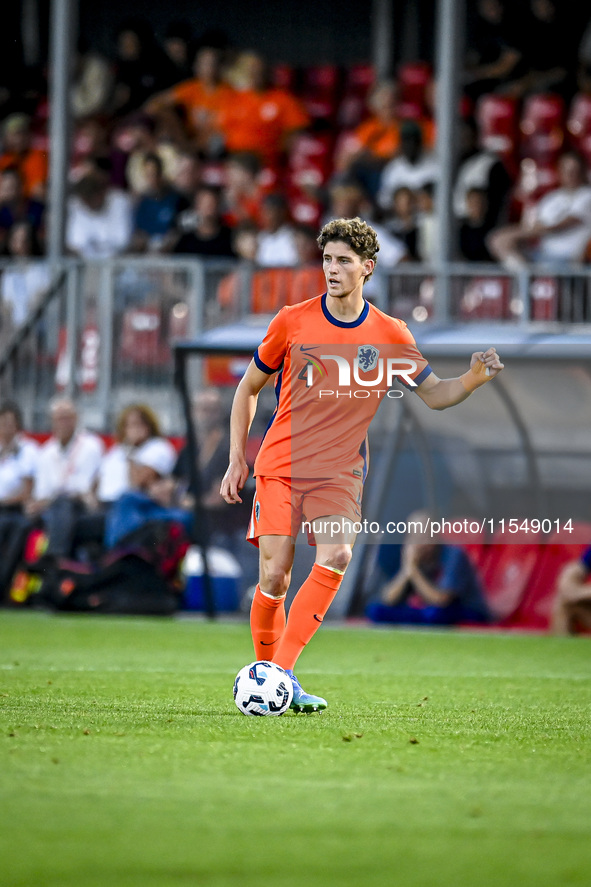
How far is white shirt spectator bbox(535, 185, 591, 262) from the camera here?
14539 mm

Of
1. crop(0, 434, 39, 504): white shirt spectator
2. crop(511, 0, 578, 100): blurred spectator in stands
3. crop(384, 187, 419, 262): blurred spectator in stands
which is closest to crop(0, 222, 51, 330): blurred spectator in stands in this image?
crop(0, 434, 39, 504): white shirt spectator

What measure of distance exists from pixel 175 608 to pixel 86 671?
471 centimetres

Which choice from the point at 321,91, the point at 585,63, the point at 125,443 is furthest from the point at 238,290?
the point at 321,91

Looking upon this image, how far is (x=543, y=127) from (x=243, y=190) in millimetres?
3379

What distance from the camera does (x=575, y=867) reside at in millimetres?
3484

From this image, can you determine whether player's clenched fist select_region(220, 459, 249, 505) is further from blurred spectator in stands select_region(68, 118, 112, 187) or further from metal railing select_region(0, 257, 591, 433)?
blurred spectator in stands select_region(68, 118, 112, 187)

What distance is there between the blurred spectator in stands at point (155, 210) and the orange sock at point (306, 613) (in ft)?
34.2

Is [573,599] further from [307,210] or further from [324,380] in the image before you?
[307,210]

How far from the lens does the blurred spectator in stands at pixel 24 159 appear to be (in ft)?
62.8

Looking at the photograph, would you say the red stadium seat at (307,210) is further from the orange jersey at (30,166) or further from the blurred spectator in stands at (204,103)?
the orange jersey at (30,166)

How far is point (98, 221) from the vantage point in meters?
16.9

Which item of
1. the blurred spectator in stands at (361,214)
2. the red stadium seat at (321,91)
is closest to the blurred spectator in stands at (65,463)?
the blurred spectator in stands at (361,214)

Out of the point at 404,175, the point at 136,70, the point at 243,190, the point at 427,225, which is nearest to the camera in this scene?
the point at 427,225

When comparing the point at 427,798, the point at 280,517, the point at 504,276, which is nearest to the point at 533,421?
the point at 504,276
